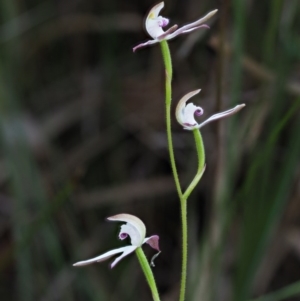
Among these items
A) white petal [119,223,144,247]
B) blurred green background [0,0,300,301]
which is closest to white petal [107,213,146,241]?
white petal [119,223,144,247]

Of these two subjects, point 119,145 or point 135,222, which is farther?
point 119,145

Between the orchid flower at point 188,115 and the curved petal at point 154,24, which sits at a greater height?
the curved petal at point 154,24

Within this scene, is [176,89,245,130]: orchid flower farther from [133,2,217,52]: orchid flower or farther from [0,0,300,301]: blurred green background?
[0,0,300,301]: blurred green background

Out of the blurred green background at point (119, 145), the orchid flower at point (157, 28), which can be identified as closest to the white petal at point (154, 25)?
A: the orchid flower at point (157, 28)

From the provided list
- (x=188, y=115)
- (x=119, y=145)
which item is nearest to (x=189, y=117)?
(x=188, y=115)

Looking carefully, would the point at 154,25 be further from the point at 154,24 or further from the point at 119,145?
the point at 119,145

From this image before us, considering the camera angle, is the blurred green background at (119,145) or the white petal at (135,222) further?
the blurred green background at (119,145)

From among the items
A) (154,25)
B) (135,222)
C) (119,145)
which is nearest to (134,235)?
(135,222)

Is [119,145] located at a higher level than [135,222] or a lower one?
lower

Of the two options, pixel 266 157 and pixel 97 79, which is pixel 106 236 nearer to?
pixel 97 79

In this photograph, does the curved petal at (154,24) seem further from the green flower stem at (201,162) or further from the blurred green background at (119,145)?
the blurred green background at (119,145)
